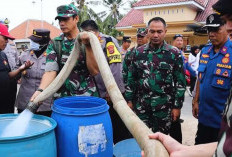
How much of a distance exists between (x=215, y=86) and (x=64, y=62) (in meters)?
1.65

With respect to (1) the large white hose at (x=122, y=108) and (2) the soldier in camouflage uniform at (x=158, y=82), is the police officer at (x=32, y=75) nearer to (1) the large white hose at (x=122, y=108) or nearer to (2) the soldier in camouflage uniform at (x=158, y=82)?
(2) the soldier in camouflage uniform at (x=158, y=82)

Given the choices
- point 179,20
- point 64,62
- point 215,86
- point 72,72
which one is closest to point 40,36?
point 64,62

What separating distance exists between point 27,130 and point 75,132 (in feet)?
0.94

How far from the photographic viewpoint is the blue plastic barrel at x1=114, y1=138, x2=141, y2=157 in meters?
2.00

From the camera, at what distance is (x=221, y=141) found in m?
0.95

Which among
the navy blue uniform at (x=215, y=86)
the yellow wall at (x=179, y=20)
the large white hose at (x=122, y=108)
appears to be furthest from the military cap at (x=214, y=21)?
the yellow wall at (x=179, y=20)

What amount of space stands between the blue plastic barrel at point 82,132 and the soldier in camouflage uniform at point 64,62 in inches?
26.0

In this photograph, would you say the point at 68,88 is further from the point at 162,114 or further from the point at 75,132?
the point at 162,114

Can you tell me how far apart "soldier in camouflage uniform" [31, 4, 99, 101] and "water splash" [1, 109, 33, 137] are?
556 millimetres

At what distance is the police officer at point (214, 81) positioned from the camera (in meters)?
2.75

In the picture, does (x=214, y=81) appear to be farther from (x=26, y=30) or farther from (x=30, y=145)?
(x=26, y=30)

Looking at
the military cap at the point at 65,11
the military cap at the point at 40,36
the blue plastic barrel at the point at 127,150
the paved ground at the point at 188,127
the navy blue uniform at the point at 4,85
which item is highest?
the military cap at the point at 65,11

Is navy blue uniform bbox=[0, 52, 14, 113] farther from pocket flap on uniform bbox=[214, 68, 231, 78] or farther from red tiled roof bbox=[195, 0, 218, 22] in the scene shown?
red tiled roof bbox=[195, 0, 218, 22]

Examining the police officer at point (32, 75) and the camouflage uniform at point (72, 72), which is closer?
the camouflage uniform at point (72, 72)
